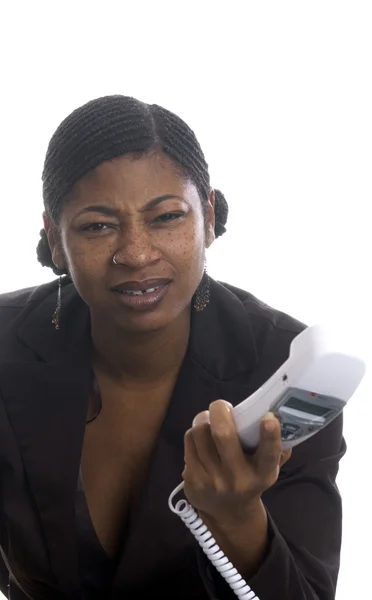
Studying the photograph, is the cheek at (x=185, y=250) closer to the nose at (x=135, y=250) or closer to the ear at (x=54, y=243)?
the nose at (x=135, y=250)

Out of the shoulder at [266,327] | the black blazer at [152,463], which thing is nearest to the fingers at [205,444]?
the black blazer at [152,463]

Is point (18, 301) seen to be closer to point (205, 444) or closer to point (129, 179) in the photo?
point (129, 179)

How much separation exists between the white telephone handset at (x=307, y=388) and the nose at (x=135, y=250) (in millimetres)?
366

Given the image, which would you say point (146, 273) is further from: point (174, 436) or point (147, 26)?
point (147, 26)

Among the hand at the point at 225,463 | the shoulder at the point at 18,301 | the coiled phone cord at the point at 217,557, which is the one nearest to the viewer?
the hand at the point at 225,463

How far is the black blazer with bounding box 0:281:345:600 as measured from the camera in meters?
1.52

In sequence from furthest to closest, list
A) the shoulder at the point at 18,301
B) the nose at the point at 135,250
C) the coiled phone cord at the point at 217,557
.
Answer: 1. the shoulder at the point at 18,301
2. the nose at the point at 135,250
3. the coiled phone cord at the point at 217,557

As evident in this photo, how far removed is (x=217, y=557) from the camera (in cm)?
126

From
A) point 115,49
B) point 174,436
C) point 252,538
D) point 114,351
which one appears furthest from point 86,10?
point 252,538

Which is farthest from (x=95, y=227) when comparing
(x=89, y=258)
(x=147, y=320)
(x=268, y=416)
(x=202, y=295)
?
(x=268, y=416)

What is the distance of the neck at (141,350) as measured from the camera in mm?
1632

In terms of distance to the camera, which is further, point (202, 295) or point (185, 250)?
point (202, 295)

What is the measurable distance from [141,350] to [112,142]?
14.9 inches

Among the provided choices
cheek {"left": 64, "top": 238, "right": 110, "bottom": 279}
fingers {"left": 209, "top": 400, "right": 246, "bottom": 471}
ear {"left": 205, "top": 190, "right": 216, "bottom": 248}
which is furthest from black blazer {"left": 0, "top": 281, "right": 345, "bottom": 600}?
fingers {"left": 209, "top": 400, "right": 246, "bottom": 471}
